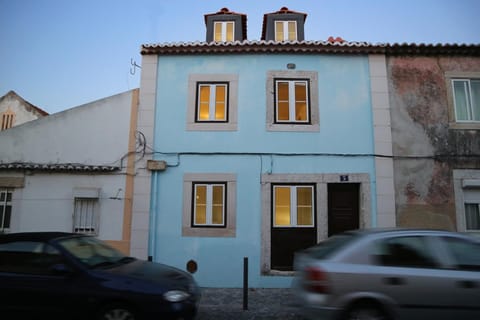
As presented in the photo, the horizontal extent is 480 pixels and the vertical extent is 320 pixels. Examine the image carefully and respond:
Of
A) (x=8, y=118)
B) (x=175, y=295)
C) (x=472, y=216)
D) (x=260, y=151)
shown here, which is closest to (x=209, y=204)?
(x=260, y=151)

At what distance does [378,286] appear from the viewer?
4387 mm

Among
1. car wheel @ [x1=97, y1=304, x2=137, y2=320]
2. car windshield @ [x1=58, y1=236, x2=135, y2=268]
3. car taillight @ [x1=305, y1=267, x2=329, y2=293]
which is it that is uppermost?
car windshield @ [x1=58, y1=236, x2=135, y2=268]

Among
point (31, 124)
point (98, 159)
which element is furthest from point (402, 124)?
point (31, 124)

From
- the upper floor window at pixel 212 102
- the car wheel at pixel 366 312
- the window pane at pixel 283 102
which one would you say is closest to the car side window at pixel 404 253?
the car wheel at pixel 366 312

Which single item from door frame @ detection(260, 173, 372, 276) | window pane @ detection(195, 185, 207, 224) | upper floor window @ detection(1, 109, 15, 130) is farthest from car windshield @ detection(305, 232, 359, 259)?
upper floor window @ detection(1, 109, 15, 130)

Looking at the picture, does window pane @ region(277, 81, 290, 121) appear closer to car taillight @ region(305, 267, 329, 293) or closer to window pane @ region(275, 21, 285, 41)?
window pane @ region(275, 21, 285, 41)

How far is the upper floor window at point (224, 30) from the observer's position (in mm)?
11844

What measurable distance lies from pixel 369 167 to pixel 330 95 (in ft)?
6.99

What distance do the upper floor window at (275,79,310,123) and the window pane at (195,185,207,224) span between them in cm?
265

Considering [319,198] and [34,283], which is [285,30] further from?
[34,283]

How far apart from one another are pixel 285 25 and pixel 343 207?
22.3ft

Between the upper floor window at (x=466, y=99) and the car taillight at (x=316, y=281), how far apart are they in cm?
716

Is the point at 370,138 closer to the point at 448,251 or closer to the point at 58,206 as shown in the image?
the point at 448,251

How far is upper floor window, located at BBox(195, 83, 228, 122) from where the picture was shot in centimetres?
930
